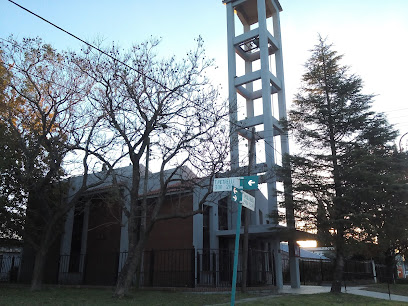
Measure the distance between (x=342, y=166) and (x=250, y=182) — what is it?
37.2 feet

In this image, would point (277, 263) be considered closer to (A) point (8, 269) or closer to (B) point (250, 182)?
(B) point (250, 182)

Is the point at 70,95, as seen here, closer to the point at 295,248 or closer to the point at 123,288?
the point at 123,288

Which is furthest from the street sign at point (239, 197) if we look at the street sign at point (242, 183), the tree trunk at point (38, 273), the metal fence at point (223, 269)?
the tree trunk at point (38, 273)

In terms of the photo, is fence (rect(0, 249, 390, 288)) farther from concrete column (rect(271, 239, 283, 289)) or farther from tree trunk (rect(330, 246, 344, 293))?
tree trunk (rect(330, 246, 344, 293))

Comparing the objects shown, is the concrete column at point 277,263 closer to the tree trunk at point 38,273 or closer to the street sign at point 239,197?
the tree trunk at point 38,273

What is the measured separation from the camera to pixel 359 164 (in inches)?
651

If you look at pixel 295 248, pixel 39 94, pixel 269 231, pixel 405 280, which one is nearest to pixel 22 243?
pixel 39 94

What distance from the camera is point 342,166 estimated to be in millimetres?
17844

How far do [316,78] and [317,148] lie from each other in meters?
3.92

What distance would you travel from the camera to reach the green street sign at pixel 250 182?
792 cm

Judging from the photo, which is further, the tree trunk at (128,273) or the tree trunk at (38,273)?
the tree trunk at (38,273)

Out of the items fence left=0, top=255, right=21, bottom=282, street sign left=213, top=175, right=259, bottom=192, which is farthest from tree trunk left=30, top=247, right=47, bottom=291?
street sign left=213, top=175, right=259, bottom=192

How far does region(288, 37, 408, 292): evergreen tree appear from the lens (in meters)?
16.4

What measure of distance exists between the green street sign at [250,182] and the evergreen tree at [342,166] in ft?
31.2
